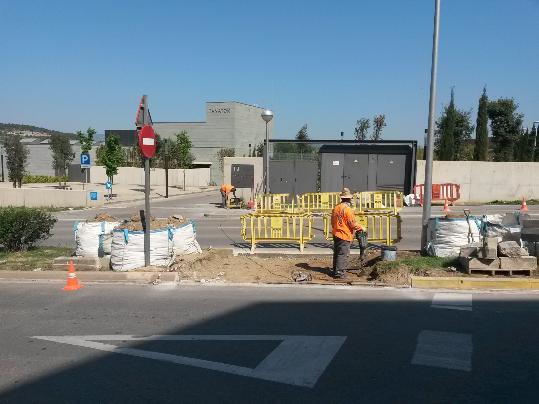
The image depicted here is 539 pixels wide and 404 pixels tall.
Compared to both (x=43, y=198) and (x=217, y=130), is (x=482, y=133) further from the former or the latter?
(x=217, y=130)

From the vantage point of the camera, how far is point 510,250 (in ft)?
30.1

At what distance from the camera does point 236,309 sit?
7773 mm

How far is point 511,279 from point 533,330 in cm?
247

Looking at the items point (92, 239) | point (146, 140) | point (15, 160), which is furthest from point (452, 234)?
point (15, 160)

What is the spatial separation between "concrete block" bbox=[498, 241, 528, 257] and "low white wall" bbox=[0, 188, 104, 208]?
24663 mm

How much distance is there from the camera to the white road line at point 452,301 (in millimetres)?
7676

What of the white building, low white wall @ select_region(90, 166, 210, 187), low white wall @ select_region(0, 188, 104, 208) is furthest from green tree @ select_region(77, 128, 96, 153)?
the white building

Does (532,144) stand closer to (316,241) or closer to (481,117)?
(481,117)

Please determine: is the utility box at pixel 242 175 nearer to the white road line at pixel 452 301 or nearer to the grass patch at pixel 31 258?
the grass patch at pixel 31 258

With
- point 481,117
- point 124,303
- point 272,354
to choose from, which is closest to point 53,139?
point 481,117

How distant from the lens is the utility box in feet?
88.7

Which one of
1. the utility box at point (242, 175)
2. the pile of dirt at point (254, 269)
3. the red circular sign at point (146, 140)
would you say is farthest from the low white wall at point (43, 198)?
the red circular sign at point (146, 140)

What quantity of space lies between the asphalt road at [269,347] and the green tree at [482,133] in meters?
31.6

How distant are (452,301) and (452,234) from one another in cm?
274
